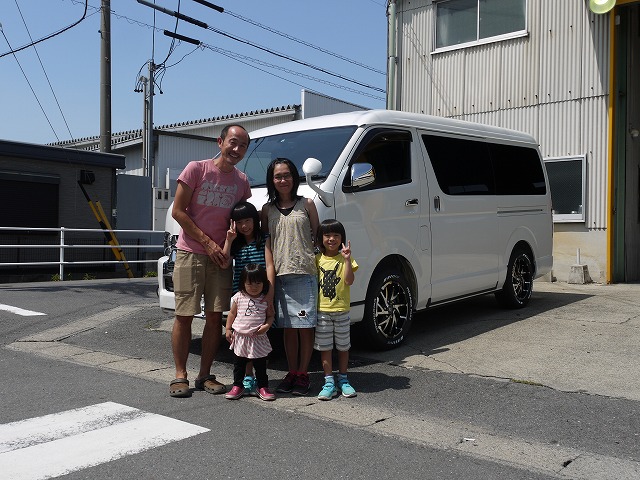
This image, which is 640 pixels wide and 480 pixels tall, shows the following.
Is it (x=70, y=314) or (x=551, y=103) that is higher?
(x=551, y=103)

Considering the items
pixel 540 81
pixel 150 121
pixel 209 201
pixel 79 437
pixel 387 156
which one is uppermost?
pixel 150 121

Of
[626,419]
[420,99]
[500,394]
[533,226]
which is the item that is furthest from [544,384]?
[420,99]

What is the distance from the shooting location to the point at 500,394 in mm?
5012

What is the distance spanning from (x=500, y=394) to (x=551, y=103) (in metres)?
8.69

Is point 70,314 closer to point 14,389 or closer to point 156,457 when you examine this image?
point 14,389

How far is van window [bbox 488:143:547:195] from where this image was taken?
8.16 metres

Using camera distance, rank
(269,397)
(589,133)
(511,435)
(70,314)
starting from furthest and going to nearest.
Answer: (589,133), (70,314), (269,397), (511,435)

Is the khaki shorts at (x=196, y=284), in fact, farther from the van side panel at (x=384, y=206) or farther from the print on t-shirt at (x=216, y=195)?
the van side panel at (x=384, y=206)

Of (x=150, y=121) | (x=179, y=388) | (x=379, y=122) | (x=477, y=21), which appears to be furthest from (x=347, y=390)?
(x=150, y=121)

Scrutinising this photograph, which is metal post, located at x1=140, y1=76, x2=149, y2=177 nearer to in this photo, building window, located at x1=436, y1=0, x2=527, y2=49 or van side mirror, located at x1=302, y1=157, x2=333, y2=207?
building window, located at x1=436, y1=0, x2=527, y2=49

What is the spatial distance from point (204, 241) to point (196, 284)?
349 mm

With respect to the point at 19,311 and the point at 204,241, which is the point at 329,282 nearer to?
the point at 204,241

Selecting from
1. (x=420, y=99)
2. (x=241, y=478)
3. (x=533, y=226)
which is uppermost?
(x=420, y=99)

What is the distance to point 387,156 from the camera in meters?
6.42
